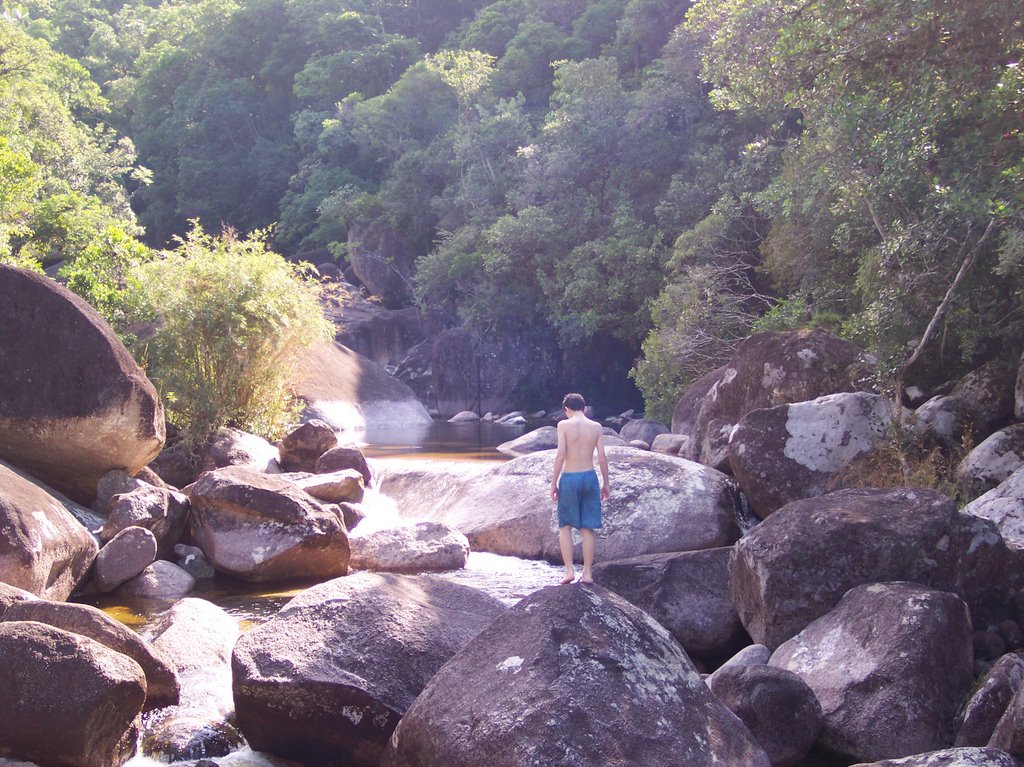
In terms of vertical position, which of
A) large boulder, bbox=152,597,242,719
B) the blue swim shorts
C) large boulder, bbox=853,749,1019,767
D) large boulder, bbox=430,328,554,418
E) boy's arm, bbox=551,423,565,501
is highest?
boy's arm, bbox=551,423,565,501

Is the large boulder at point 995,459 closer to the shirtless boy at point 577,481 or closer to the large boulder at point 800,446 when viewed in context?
the large boulder at point 800,446

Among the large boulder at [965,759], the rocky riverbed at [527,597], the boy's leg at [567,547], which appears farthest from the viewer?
the boy's leg at [567,547]

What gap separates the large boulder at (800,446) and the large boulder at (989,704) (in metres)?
5.67

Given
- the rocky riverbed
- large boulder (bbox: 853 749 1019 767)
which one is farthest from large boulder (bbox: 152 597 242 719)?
large boulder (bbox: 853 749 1019 767)

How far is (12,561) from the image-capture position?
900 centimetres

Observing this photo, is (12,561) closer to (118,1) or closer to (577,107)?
(577,107)

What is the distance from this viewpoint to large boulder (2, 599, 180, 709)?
689 cm

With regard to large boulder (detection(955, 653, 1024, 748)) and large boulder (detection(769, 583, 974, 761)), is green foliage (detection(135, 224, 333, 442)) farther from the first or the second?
large boulder (detection(955, 653, 1024, 748))

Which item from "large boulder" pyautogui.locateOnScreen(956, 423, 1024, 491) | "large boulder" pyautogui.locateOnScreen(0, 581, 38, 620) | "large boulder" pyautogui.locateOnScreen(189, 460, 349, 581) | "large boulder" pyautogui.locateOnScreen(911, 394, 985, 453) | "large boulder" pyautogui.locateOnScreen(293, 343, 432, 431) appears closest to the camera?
"large boulder" pyautogui.locateOnScreen(0, 581, 38, 620)

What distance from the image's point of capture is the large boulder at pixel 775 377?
562 inches

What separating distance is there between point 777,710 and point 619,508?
19.5ft

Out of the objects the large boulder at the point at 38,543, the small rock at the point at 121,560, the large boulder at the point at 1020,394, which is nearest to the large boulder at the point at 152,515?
the small rock at the point at 121,560

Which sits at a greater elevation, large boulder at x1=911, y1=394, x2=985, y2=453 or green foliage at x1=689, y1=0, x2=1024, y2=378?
green foliage at x1=689, y1=0, x2=1024, y2=378

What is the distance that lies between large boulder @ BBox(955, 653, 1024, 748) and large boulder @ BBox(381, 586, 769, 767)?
5.67 ft
